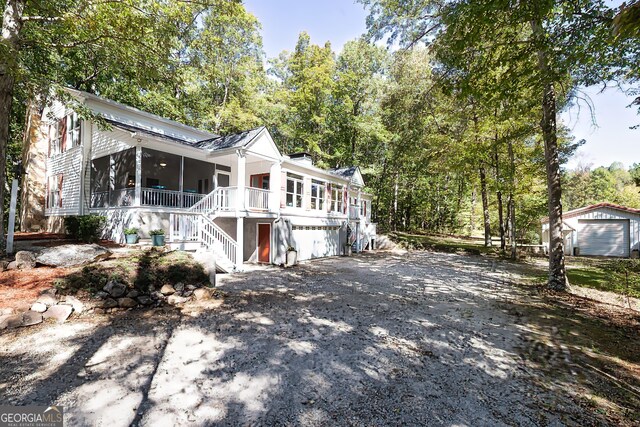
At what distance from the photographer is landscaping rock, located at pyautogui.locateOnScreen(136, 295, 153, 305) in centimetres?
624

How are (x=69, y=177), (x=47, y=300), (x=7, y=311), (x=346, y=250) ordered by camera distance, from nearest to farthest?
(x=7, y=311)
(x=47, y=300)
(x=69, y=177)
(x=346, y=250)

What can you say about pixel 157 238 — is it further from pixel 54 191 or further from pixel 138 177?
pixel 54 191

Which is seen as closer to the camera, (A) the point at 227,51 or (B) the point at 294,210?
(B) the point at 294,210

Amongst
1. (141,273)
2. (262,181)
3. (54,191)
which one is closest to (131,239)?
(141,273)

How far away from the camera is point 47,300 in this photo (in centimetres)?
524

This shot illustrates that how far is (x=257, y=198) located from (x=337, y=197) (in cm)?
756

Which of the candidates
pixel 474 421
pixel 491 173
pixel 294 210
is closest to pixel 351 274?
pixel 294 210

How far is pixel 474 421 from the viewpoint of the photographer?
2.93 metres

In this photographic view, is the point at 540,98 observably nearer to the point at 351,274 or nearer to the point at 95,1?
the point at 351,274

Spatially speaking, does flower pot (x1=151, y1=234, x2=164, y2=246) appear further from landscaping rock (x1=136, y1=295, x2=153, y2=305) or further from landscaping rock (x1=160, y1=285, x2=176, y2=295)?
landscaping rock (x1=136, y1=295, x2=153, y2=305)

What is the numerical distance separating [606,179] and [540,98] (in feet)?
207

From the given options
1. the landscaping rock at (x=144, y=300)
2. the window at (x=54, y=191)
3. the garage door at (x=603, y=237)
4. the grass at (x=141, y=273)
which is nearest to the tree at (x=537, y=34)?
the grass at (x=141, y=273)

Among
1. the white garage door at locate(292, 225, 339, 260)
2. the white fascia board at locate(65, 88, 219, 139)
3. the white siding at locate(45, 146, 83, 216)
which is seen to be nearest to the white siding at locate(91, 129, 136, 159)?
the white siding at locate(45, 146, 83, 216)

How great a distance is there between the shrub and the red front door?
21.2 ft
